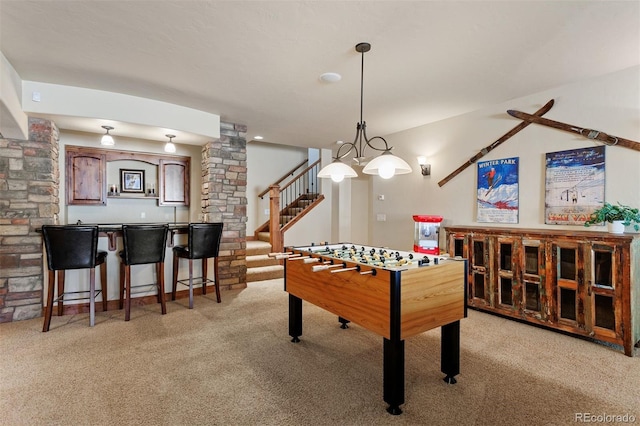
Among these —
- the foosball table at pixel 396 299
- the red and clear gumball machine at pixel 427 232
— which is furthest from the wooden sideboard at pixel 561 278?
the foosball table at pixel 396 299

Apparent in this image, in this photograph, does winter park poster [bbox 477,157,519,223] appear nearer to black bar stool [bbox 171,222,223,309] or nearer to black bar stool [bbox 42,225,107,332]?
black bar stool [bbox 171,222,223,309]

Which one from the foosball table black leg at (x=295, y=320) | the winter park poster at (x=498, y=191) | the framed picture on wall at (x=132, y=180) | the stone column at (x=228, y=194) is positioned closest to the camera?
the foosball table black leg at (x=295, y=320)

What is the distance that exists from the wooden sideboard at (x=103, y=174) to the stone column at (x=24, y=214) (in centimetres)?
85

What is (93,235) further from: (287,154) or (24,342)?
(287,154)

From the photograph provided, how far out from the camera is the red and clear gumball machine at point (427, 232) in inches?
180

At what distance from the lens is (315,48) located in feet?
9.03

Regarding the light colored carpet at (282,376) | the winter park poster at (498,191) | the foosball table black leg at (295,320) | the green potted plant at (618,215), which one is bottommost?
the light colored carpet at (282,376)

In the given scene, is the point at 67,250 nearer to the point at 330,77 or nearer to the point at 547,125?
the point at 330,77

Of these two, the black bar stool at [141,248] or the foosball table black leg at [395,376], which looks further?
the black bar stool at [141,248]

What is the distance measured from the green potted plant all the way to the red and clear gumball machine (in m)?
1.82

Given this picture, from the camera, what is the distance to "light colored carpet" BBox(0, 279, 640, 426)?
1.99 metres

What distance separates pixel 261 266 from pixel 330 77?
12.5ft

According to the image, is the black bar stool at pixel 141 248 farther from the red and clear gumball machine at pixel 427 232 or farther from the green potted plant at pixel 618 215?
the green potted plant at pixel 618 215

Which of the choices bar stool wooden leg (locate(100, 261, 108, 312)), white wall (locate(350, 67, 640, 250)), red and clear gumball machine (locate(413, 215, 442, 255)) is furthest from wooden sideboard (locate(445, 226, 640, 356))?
bar stool wooden leg (locate(100, 261, 108, 312))
